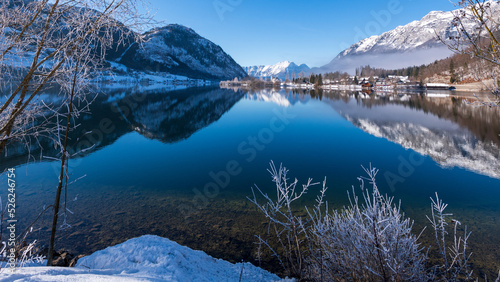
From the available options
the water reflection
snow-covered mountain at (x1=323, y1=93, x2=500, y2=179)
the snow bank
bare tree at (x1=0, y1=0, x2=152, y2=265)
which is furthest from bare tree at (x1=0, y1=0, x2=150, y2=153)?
snow-covered mountain at (x1=323, y1=93, x2=500, y2=179)

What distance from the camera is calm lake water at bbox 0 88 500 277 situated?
8117 mm

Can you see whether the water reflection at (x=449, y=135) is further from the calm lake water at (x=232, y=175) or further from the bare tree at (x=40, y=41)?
the bare tree at (x=40, y=41)

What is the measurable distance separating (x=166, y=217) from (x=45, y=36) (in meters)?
7.30

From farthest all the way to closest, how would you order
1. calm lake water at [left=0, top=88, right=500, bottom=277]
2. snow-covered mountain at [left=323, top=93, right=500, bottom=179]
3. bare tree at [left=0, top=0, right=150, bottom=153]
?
snow-covered mountain at [left=323, top=93, right=500, bottom=179]
calm lake water at [left=0, top=88, right=500, bottom=277]
bare tree at [left=0, top=0, right=150, bottom=153]

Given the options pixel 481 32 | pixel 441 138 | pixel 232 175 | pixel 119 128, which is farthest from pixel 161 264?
pixel 119 128

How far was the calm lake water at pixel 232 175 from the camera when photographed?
8.12 metres

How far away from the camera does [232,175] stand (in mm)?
13578

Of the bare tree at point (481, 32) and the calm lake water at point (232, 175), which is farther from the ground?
the bare tree at point (481, 32)

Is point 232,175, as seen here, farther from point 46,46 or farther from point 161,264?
point 46,46

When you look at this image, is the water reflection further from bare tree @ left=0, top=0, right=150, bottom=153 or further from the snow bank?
bare tree @ left=0, top=0, right=150, bottom=153

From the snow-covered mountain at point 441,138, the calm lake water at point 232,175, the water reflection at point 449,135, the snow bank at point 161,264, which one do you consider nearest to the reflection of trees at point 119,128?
the calm lake water at point 232,175

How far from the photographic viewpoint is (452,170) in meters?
13.9

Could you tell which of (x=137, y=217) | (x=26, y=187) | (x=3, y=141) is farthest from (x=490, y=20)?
(x=26, y=187)

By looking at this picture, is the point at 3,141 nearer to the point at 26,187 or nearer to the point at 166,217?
the point at 166,217
